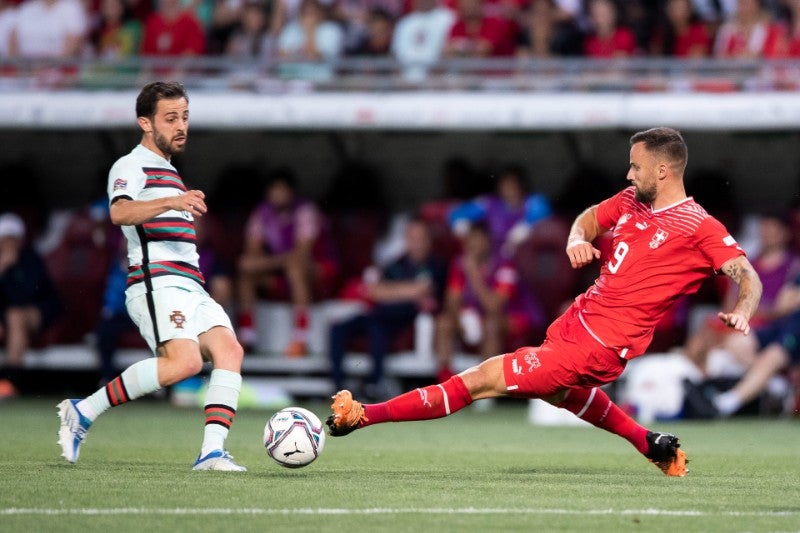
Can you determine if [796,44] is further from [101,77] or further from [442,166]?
[101,77]

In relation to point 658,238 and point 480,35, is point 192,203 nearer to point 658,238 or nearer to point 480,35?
point 658,238

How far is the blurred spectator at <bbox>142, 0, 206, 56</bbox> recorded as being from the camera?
46.4 feet

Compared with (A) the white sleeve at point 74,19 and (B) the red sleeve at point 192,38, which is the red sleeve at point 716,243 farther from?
(A) the white sleeve at point 74,19

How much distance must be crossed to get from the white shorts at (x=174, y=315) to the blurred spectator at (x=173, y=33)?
7.74 m

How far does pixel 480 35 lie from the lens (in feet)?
43.7

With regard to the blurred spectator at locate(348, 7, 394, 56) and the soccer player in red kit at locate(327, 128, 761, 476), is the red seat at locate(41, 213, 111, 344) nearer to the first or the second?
the blurred spectator at locate(348, 7, 394, 56)

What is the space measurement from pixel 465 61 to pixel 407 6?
1.93 metres

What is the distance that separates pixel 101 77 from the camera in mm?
13664

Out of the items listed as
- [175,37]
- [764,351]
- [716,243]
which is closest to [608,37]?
[764,351]

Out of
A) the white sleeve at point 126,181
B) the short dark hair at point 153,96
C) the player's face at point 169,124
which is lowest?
the white sleeve at point 126,181

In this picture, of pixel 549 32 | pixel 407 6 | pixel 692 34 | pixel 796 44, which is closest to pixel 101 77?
pixel 407 6

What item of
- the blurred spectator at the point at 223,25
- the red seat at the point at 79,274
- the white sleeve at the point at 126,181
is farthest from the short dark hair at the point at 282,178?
the white sleeve at the point at 126,181

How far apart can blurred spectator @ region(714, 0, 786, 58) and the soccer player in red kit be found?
6.13 m

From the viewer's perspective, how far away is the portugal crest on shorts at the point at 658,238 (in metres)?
6.61
